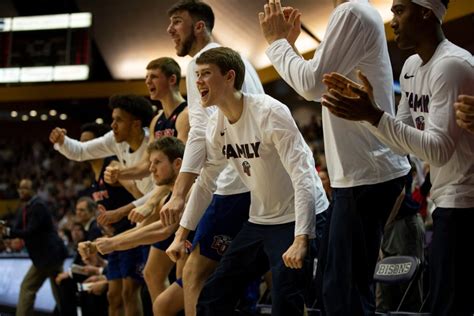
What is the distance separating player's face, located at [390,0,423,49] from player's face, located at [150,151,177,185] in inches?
92.0

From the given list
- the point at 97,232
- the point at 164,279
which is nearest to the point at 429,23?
the point at 164,279

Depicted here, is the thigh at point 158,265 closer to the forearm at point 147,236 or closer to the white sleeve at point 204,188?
the forearm at point 147,236

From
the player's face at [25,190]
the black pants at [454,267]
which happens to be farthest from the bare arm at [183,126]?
the player's face at [25,190]

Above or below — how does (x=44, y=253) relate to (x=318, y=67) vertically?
below

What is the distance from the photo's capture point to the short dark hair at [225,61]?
421 centimetres

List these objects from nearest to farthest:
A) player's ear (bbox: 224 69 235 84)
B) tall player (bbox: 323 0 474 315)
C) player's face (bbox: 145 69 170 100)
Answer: tall player (bbox: 323 0 474 315) < player's ear (bbox: 224 69 235 84) < player's face (bbox: 145 69 170 100)

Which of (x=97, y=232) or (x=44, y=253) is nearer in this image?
(x=97, y=232)

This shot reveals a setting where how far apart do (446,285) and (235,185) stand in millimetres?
1884

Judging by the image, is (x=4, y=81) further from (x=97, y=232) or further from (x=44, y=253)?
(x=97, y=232)

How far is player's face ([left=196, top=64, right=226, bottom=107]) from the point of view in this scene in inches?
163

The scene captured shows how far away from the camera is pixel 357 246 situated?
3.25 m

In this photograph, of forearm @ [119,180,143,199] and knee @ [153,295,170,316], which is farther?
forearm @ [119,180,143,199]

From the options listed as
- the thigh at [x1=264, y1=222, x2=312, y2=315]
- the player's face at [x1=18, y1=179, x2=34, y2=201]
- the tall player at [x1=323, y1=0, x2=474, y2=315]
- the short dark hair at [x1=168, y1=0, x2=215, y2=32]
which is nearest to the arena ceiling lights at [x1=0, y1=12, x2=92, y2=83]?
the player's face at [x1=18, y1=179, x2=34, y2=201]

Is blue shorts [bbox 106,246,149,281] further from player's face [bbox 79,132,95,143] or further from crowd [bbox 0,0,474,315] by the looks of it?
player's face [bbox 79,132,95,143]
